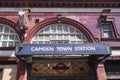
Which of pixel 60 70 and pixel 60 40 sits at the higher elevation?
pixel 60 40

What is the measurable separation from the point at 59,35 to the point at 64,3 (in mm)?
2972

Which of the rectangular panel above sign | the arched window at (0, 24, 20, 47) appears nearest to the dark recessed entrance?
the rectangular panel above sign

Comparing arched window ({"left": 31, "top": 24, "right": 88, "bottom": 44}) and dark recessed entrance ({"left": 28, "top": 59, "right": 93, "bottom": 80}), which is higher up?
arched window ({"left": 31, "top": 24, "right": 88, "bottom": 44})

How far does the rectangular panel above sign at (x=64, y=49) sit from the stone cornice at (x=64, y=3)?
523 cm

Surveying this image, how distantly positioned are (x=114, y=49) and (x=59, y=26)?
477 cm

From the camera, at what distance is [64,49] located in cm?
1298

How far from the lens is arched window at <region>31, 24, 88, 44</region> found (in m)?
15.9

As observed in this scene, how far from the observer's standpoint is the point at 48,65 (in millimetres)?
14742

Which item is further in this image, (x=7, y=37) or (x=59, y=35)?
(x=59, y=35)

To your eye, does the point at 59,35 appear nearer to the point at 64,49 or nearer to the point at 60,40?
the point at 60,40

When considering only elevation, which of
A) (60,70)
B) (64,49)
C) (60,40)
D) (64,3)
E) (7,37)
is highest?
(64,3)

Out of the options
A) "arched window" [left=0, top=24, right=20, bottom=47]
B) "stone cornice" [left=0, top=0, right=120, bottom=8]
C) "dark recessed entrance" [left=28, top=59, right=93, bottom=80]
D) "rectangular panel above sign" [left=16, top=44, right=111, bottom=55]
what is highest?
"stone cornice" [left=0, top=0, right=120, bottom=8]

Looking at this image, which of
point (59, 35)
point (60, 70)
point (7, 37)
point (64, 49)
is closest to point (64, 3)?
point (59, 35)

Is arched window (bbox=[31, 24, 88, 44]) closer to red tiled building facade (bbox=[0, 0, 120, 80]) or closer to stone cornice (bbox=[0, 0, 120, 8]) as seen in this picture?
red tiled building facade (bbox=[0, 0, 120, 80])
